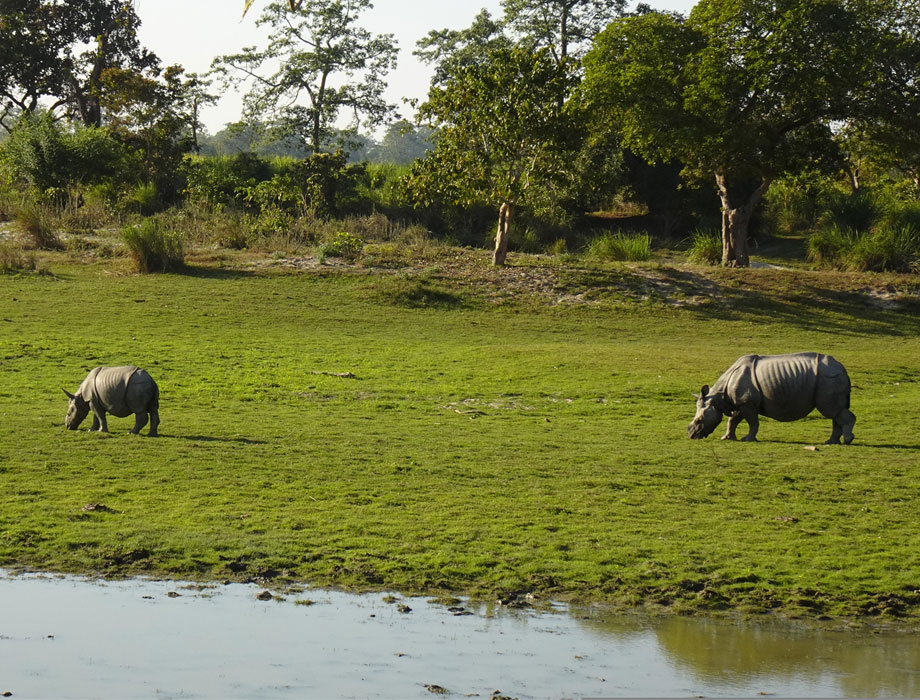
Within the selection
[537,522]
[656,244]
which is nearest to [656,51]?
[656,244]

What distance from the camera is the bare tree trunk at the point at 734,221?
107 feet

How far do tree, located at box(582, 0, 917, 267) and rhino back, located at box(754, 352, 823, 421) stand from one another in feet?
54.2

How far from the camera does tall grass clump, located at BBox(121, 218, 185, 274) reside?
29812 mm

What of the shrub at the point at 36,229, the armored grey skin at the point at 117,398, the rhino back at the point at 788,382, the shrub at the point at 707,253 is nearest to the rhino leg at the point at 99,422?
the armored grey skin at the point at 117,398

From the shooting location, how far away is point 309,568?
27.4 ft

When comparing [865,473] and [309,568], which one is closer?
[309,568]

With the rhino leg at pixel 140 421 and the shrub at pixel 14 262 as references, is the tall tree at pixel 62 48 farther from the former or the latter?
the rhino leg at pixel 140 421

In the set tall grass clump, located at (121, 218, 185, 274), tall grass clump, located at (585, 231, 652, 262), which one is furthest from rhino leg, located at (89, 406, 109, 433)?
tall grass clump, located at (585, 231, 652, 262)

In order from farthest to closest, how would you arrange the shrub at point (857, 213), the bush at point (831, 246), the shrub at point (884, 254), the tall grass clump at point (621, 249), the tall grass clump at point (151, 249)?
the shrub at point (857, 213) < the tall grass clump at point (621, 249) < the bush at point (831, 246) < the shrub at point (884, 254) < the tall grass clump at point (151, 249)

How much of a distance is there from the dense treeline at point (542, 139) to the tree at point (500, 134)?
0.20ft

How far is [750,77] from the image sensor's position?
29312 millimetres

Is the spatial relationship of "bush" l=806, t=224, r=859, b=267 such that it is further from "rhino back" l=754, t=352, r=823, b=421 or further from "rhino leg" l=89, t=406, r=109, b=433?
"rhino leg" l=89, t=406, r=109, b=433

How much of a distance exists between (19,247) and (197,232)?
5.45 meters

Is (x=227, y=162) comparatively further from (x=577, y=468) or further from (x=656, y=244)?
(x=577, y=468)
